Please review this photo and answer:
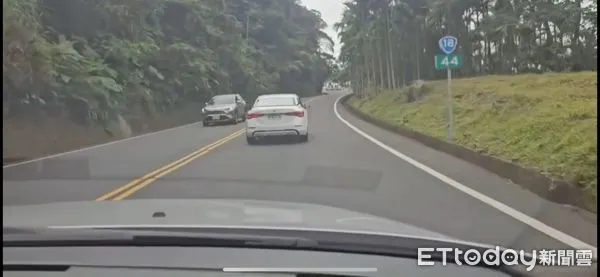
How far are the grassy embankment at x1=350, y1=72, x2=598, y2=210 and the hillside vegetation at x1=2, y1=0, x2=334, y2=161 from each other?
36.5 ft

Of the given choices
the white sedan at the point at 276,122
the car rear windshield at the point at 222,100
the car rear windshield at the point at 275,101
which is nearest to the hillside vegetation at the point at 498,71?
the white sedan at the point at 276,122

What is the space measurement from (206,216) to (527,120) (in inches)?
662

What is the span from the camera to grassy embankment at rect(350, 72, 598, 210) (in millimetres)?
11797

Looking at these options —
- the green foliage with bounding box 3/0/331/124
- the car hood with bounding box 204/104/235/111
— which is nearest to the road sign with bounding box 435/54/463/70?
the green foliage with bounding box 3/0/331/124

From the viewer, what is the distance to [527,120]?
19.3 metres

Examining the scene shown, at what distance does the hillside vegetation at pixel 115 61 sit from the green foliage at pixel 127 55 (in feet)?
0.13

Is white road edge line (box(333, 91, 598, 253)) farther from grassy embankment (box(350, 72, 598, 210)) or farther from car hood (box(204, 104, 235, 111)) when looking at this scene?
car hood (box(204, 104, 235, 111))

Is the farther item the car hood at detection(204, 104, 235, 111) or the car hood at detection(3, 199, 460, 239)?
the car hood at detection(204, 104, 235, 111)

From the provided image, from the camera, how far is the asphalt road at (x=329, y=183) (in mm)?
7750

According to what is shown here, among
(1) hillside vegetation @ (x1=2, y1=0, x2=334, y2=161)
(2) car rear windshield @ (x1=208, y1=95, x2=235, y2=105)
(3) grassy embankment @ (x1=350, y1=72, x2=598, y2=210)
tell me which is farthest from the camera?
(2) car rear windshield @ (x1=208, y1=95, x2=235, y2=105)

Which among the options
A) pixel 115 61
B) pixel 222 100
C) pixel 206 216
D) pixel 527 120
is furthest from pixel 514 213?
pixel 222 100

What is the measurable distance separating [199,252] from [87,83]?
22729mm

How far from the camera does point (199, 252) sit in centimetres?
312

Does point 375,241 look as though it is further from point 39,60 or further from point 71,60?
point 71,60
